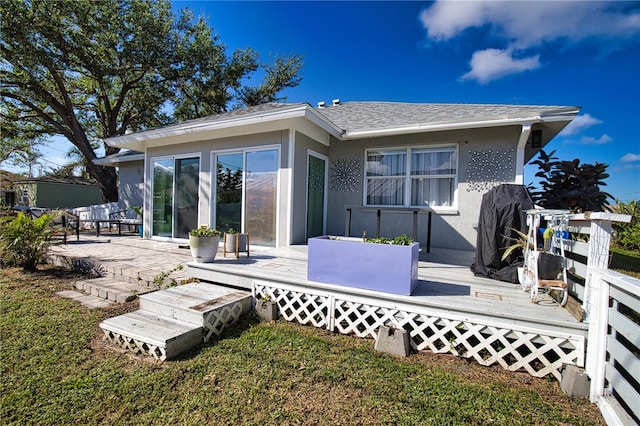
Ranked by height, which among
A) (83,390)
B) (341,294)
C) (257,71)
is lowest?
(83,390)

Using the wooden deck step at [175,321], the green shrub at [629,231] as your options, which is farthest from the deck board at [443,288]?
the green shrub at [629,231]

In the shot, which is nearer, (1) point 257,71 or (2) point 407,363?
(2) point 407,363

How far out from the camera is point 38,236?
5.15 m

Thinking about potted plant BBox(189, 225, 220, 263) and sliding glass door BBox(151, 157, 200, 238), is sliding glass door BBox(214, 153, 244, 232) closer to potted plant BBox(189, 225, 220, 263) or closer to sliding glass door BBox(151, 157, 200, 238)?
sliding glass door BBox(151, 157, 200, 238)

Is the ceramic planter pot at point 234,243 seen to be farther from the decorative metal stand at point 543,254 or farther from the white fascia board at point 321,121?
the decorative metal stand at point 543,254

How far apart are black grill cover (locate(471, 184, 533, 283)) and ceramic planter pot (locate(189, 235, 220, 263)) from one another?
3832 mm

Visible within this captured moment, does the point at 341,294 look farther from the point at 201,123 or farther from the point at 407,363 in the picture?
the point at 201,123

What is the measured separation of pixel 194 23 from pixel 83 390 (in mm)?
17466

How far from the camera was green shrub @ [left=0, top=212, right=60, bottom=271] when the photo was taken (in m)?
4.94

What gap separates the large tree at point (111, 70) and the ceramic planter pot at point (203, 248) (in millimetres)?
12150

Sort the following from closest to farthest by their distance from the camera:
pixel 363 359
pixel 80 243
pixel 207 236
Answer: pixel 363 359
pixel 207 236
pixel 80 243

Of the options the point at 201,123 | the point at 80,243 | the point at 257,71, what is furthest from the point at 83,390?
the point at 257,71

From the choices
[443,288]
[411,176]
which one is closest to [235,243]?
[443,288]

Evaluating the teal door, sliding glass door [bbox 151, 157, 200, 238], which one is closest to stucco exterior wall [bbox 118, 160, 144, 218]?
sliding glass door [bbox 151, 157, 200, 238]
